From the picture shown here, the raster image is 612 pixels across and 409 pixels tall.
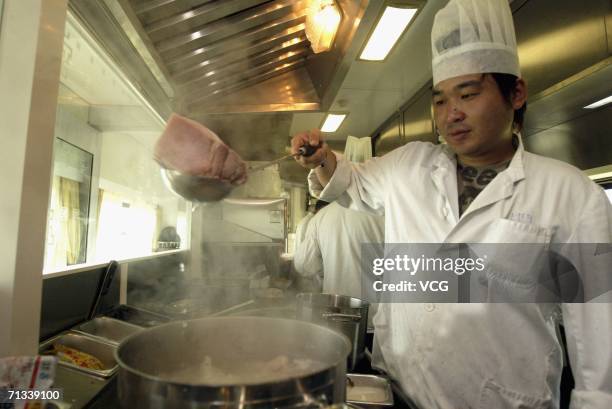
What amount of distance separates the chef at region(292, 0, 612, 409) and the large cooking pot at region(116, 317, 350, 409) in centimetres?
62

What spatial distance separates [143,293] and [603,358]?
203 cm

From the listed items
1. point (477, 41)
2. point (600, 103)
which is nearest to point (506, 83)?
point (477, 41)

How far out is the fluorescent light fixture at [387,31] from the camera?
1.36m

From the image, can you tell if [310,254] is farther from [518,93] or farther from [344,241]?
[518,93]

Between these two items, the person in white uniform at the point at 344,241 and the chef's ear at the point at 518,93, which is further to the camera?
the person in white uniform at the point at 344,241

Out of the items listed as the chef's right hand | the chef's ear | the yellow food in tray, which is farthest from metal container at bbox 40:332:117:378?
the chef's ear

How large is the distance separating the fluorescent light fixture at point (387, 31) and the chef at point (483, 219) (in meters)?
0.22

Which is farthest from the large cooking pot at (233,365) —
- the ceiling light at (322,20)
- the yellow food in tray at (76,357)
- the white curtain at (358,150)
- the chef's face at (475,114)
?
the white curtain at (358,150)

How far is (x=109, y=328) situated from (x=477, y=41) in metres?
1.82

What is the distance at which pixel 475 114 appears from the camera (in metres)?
1.09

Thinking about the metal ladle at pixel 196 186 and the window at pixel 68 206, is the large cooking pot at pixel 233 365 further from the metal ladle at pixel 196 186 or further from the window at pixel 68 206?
the window at pixel 68 206

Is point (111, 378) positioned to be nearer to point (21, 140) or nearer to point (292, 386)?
point (21, 140)

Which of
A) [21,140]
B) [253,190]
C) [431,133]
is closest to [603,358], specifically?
[21,140]

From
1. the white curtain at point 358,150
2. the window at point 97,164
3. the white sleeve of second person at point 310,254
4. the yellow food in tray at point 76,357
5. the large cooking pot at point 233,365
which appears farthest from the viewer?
the white curtain at point 358,150
